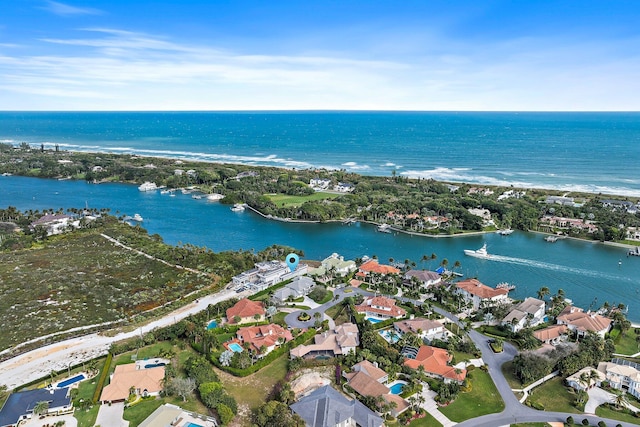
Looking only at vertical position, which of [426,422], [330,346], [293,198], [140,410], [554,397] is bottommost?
[554,397]

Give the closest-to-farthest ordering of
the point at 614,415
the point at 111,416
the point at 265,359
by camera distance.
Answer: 1. the point at 111,416
2. the point at 614,415
3. the point at 265,359

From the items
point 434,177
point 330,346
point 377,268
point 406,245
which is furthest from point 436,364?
point 434,177

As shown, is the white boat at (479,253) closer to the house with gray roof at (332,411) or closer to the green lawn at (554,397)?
the green lawn at (554,397)

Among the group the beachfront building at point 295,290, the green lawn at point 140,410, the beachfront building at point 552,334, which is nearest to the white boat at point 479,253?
the beachfront building at point 552,334

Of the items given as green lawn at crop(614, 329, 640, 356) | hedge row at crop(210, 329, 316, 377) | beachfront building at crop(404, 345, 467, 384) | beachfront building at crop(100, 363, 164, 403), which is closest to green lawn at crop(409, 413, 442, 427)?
beachfront building at crop(404, 345, 467, 384)

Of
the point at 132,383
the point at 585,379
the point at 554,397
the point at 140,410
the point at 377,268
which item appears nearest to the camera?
the point at 140,410

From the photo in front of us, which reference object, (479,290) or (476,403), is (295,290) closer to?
(479,290)
